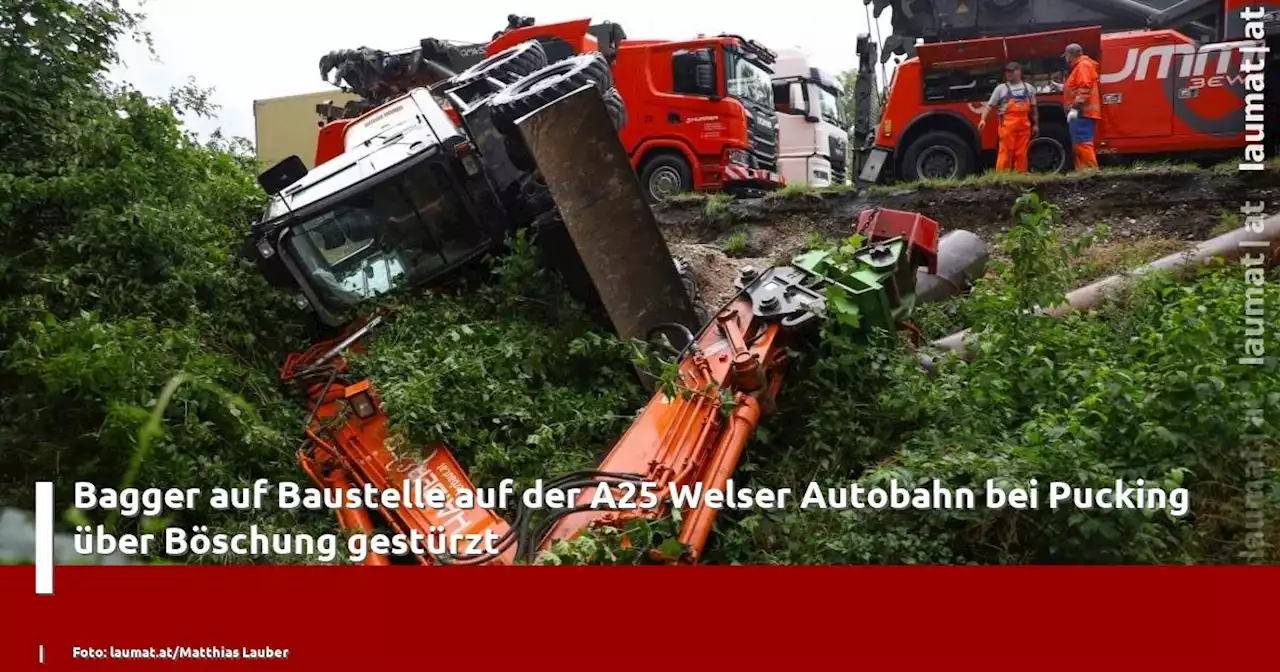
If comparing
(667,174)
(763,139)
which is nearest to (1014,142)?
(763,139)

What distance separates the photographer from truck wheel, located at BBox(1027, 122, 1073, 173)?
948cm

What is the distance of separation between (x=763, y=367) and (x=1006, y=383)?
108cm

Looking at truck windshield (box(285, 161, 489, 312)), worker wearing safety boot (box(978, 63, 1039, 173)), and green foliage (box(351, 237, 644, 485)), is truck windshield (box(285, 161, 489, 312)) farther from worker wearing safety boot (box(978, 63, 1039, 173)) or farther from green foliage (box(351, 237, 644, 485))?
worker wearing safety boot (box(978, 63, 1039, 173))

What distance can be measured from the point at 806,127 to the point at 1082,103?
5264mm

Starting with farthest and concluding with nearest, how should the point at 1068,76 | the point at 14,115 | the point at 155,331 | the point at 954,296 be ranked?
1. the point at 1068,76
2. the point at 954,296
3. the point at 14,115
4. the point at 155,331

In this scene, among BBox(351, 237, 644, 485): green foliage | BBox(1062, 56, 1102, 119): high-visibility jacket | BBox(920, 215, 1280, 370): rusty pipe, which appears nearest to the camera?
BBox(351, 237, 644, 485): green foliage

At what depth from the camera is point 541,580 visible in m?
2.92

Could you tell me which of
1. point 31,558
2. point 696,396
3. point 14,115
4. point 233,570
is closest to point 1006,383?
point 696,396

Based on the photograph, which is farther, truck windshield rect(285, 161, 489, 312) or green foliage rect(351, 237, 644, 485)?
truck windshield rect(285, 161, 489, 312)

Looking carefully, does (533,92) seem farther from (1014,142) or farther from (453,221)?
(1014,142)

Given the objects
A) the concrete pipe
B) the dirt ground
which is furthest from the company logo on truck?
the concrete pipe

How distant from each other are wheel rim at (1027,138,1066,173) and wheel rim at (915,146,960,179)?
2.18 feet

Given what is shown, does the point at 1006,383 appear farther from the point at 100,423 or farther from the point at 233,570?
the point at 100,423

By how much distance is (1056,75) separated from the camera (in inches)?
368
